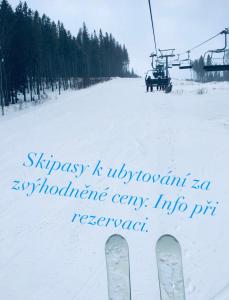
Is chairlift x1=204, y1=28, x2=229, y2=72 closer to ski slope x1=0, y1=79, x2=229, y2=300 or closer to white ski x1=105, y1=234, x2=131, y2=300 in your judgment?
ski slope x1=0, y1=79, x2=229, y2=300

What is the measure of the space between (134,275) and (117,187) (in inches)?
109

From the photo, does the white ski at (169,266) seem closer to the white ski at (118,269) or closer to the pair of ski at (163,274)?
the pair of ski at (163,274)

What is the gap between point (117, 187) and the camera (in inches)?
274

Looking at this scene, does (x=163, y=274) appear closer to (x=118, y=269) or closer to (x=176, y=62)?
(x=118, y=269)

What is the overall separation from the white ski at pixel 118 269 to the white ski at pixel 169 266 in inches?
13.6

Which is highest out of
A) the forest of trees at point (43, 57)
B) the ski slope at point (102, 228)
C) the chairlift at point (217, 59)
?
the forest of trees at point (43, 57)

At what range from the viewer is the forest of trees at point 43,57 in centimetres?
3148

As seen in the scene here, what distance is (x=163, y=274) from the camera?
3568 mm

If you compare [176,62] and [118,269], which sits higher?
[176,62]

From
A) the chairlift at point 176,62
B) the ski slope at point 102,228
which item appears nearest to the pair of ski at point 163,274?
the ski slope at point 102,228

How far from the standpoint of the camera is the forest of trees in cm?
3148

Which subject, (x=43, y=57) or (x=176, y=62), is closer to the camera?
(x=176, y=62)

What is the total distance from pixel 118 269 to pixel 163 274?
472 mm

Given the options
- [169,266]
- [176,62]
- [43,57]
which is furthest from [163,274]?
[43,57]
